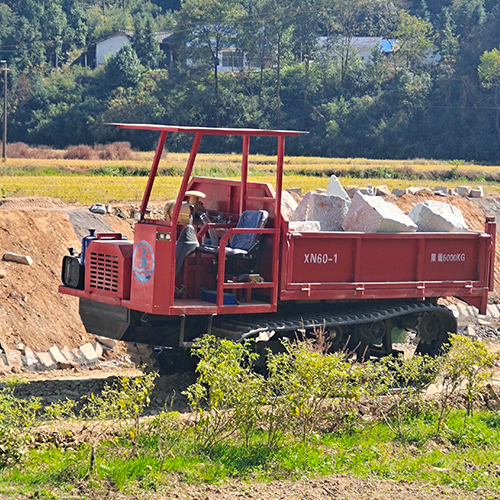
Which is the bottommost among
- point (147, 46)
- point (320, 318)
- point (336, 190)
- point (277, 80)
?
point (320, 318)

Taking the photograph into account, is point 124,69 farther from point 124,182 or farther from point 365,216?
point 365,216

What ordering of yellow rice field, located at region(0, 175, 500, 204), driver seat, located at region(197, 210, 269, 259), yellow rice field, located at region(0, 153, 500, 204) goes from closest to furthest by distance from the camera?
1. driver seat, located at region(197, 210, 269, 259)
2. yellow rice field, located at region(0, 175, 500, 204)
3. yellow rice field, located at region(0, 153, 500, 204)

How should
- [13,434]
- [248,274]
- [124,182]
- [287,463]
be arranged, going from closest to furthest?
[13,434], [287,463], [248,274], [124,182]

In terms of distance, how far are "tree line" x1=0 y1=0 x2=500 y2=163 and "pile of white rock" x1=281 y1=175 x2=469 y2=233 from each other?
46497 millimetres

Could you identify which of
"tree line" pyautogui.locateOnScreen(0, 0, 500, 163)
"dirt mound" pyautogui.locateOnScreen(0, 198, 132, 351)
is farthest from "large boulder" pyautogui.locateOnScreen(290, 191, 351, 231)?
"tree line" pyautogui.locateOnScreen(0, 0, 500, 163)

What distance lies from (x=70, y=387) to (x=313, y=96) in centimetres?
5912

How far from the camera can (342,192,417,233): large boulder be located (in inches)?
477

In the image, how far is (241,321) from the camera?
11203mm

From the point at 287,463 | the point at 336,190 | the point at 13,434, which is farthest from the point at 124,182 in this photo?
the point at 13,434

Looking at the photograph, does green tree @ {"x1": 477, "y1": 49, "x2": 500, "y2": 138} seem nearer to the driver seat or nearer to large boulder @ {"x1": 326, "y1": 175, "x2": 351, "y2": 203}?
large boulder @ {"x1": 326, "y1": 175, "x2": 351, "y2": 203}

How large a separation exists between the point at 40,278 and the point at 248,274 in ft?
18.5

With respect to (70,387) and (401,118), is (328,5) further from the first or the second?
(70,387)

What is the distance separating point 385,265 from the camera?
477 inches

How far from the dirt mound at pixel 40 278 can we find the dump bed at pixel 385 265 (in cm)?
463
